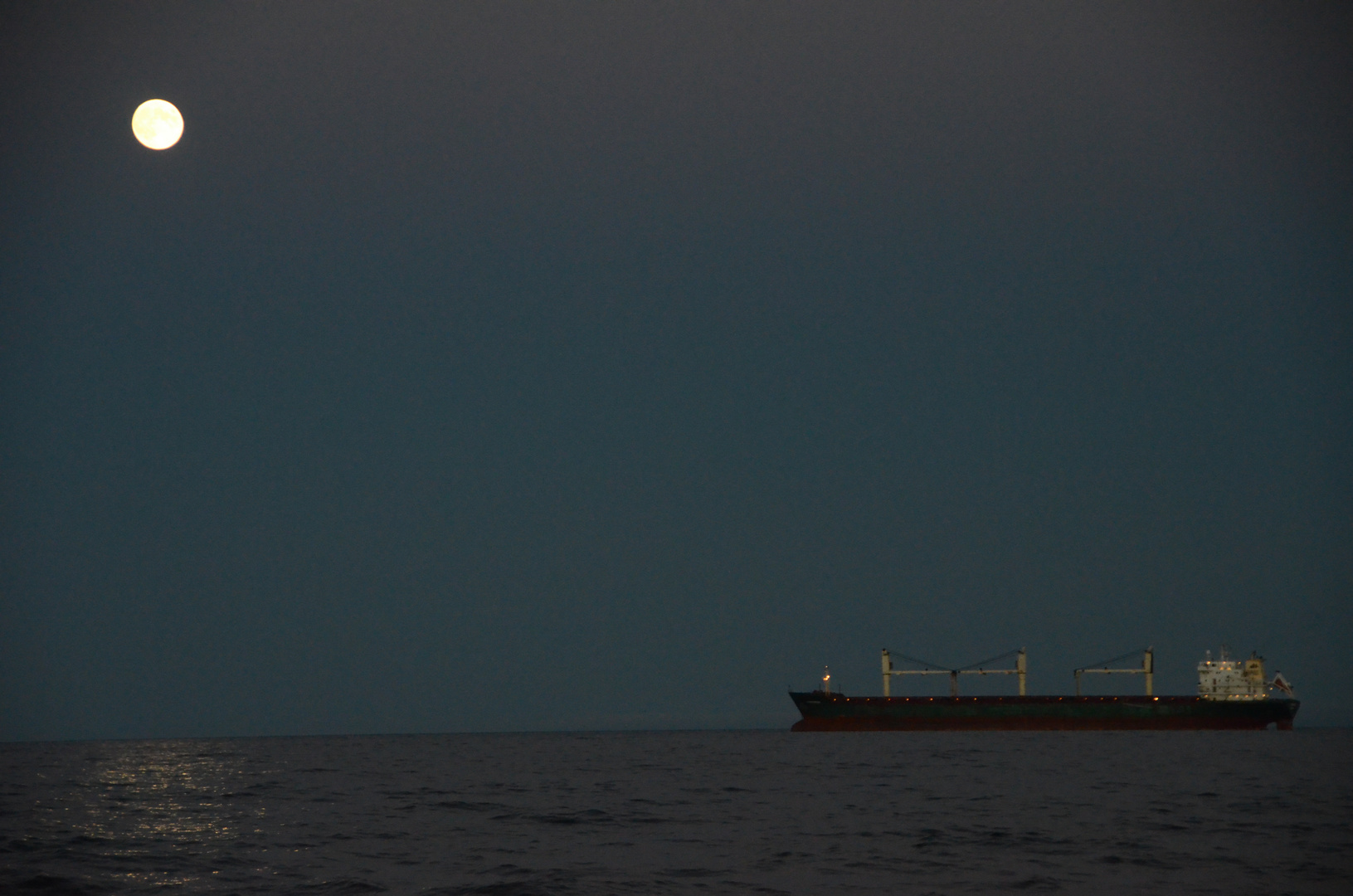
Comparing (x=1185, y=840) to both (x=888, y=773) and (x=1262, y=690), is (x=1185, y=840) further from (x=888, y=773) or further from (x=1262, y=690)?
(x=1262, y=690)

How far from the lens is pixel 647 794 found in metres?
42.5

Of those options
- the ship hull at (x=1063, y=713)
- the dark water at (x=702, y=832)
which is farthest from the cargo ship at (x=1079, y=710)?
the dark water at (x=702, y=832)

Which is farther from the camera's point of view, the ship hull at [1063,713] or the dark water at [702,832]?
the ship hull at [1063,713]

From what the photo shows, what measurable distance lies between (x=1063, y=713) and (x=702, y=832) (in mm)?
86510

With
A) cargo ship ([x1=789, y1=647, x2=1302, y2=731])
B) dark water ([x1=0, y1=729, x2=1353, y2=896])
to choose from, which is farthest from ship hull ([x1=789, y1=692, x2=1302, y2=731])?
dark water ([x1=0, y1=729, x2=1353, y2=896])

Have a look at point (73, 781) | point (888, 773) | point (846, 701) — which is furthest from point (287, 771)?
point (846, 701)

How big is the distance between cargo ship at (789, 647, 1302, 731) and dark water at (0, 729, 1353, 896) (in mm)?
48562

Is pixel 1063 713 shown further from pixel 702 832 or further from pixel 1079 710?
pixel 702 832

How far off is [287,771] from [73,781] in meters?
11.7

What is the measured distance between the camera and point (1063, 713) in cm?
10569

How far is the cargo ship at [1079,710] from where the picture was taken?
10506 cm

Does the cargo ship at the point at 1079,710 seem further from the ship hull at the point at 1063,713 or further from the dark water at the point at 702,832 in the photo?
the dark water at the point at 702,832

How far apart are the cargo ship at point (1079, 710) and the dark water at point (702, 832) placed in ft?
159

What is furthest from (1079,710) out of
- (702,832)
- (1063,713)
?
(702,832)
